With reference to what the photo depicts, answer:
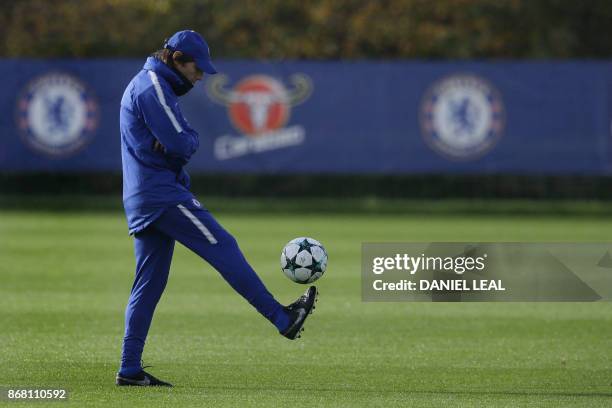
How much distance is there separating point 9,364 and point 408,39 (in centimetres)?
2364

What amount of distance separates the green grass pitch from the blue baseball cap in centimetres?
221

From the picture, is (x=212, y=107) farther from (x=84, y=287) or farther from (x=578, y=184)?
(x=84, y=287)

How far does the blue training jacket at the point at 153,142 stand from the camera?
8445 millimetres

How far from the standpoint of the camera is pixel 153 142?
28.1ft

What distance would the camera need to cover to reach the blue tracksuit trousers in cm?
856

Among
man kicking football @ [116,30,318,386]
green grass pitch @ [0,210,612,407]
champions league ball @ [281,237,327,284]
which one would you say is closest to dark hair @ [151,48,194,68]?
man kicking football @ [116,30,318,386]

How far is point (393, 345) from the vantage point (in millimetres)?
10984

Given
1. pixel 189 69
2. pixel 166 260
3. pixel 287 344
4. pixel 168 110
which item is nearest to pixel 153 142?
pixel 168 110

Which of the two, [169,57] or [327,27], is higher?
[327,27]

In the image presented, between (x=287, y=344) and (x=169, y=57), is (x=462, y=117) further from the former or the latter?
(x=169, y=57)

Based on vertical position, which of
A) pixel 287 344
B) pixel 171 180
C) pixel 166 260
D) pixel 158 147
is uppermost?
pixel 158 147

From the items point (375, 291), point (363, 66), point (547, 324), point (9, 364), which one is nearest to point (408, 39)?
point (363, 66)

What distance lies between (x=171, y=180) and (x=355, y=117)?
62.3 feet

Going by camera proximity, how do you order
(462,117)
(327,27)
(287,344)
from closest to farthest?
1. (287,344)
2. (462,117)
3. (327,27)
